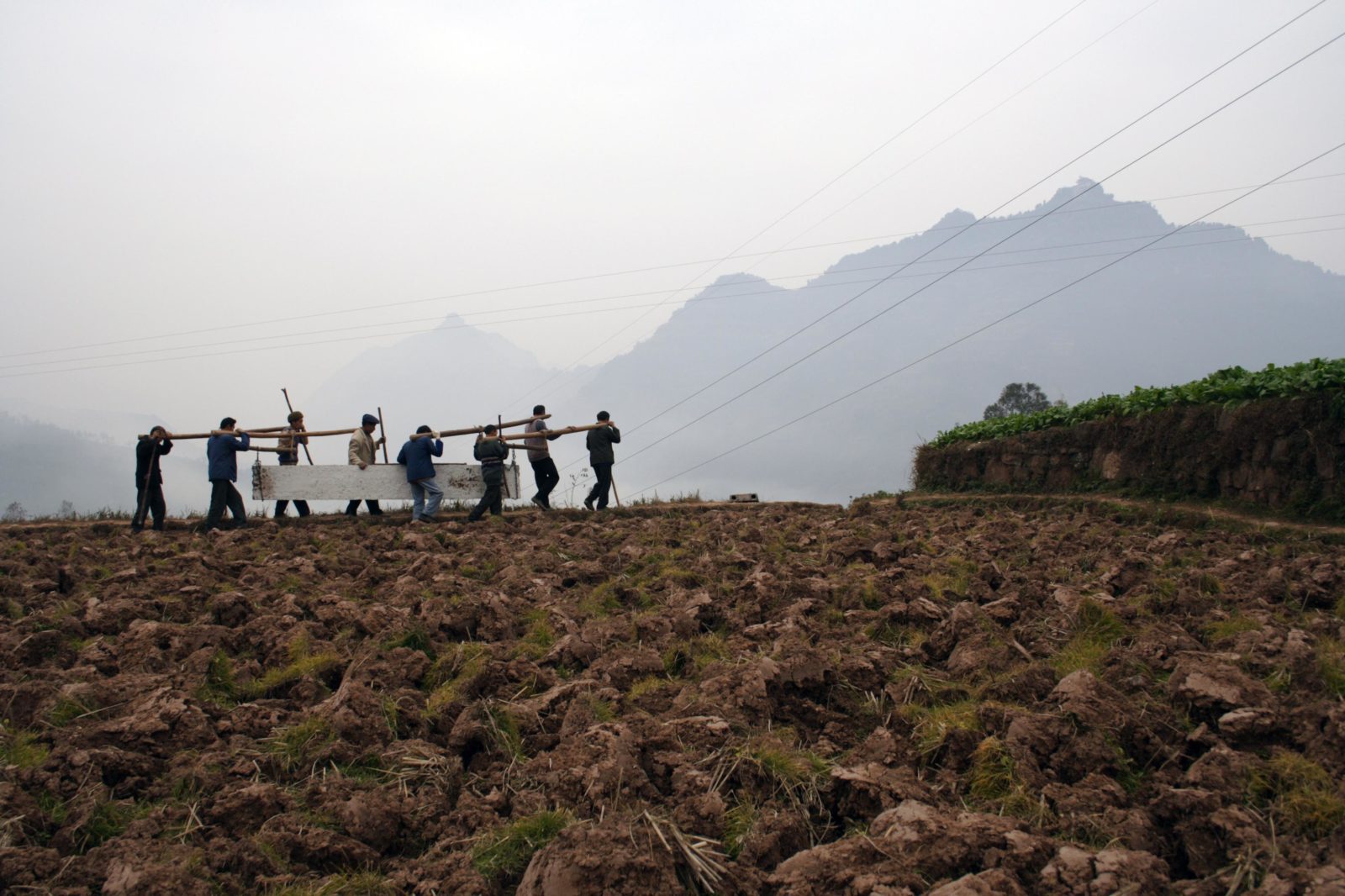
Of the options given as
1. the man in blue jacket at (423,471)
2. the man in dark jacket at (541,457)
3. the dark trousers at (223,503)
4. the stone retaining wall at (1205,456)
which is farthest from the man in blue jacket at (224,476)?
the stone retaining wall at (1205,456)

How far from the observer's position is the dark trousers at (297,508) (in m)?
16.1

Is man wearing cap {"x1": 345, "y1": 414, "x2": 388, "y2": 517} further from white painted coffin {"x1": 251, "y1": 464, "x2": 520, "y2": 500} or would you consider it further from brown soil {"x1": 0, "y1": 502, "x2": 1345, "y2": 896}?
brown soil {"x1": 0, "y1": 502, "x2": 1345, "y2": 896}

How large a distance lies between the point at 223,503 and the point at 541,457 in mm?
4968

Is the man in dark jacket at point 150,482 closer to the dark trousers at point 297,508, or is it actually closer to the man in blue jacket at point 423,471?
the dark trousers at point 297,508

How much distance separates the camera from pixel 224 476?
48.1 feet

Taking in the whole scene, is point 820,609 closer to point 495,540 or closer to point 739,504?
point 495,540

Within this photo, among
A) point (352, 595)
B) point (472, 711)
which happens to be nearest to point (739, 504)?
point (352, 595)

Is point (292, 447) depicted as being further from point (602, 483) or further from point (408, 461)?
point (602, 483)

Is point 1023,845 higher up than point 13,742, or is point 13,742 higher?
point 13,742

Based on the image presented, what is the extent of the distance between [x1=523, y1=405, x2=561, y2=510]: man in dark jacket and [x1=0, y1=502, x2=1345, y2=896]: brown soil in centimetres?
792

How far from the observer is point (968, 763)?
4.29 m

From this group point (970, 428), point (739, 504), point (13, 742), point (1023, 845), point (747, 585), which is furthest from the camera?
point (970, 428)

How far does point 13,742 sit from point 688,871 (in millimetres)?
3718

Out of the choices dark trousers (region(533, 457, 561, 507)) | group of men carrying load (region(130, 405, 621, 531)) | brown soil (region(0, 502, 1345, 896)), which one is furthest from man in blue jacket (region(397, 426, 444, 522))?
brown soil (region(0, 502, 1345, 896))
